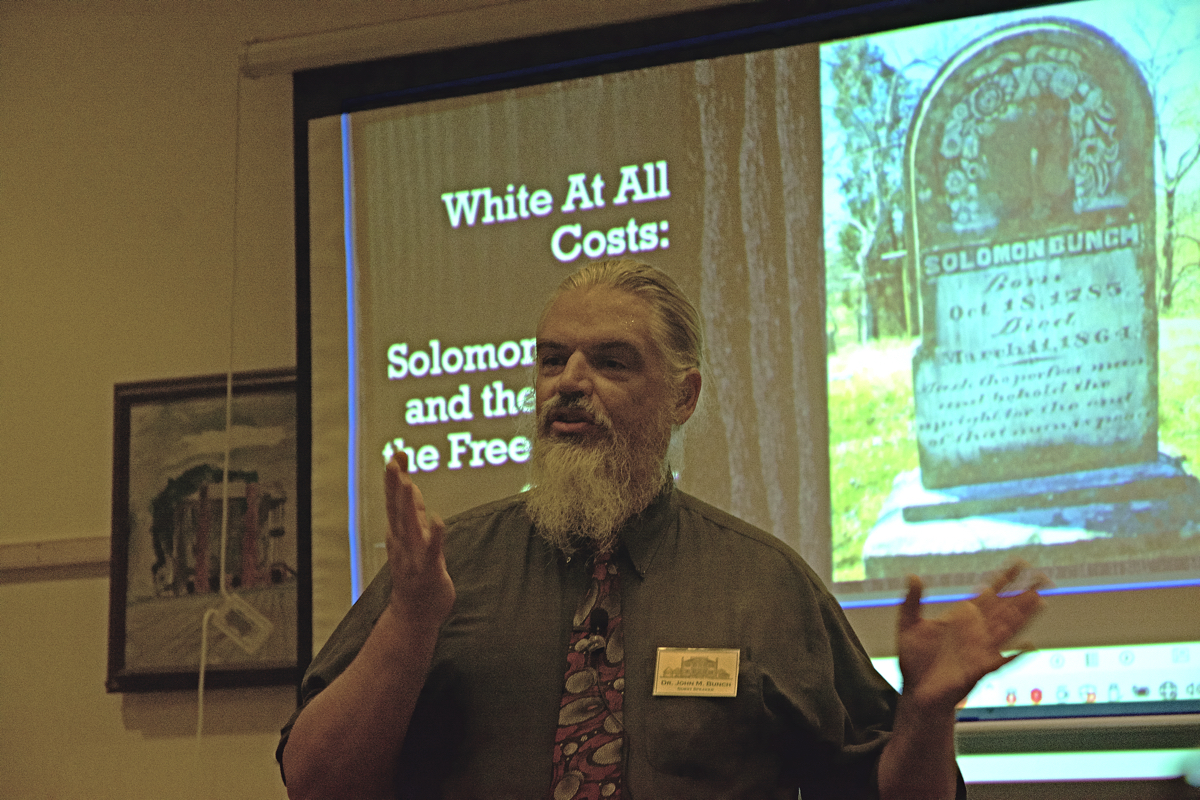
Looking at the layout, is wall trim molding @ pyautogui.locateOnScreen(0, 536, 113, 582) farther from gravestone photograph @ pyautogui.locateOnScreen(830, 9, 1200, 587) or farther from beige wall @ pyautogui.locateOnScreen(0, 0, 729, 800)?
gravestone photograph @ pyautogui.locateOnScreen(830, 9, 1200, 587)

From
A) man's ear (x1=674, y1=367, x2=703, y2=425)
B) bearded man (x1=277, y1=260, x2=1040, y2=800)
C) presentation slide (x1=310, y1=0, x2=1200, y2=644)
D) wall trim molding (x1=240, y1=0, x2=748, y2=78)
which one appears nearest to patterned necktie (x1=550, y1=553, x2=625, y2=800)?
bearded man (x1=277, y1=260, x2=1040, y2=800)

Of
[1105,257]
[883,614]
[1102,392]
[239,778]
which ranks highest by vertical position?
[1105,257]

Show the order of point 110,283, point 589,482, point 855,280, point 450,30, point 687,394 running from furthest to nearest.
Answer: point 110,283
point 450,30
point 855,280
point 687,394
point 589,482

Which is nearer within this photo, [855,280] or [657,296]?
[657,296]

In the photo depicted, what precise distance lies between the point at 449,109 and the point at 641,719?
228 cm

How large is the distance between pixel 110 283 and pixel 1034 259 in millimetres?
2952

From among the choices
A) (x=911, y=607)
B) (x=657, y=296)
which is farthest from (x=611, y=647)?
(x=657, y=296)

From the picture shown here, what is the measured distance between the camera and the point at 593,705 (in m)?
1.72

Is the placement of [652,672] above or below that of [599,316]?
below

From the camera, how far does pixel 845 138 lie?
120 inches

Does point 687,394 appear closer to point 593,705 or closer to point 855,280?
point 593,705

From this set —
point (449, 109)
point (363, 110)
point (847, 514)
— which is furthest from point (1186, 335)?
point (363, 110)

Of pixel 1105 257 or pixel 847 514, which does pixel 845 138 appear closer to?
pixel 1105 257

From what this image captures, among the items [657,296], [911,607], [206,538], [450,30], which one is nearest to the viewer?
[911,607]
